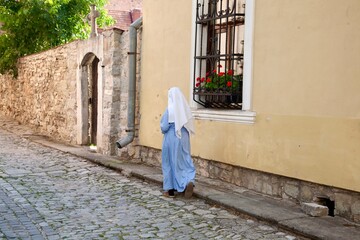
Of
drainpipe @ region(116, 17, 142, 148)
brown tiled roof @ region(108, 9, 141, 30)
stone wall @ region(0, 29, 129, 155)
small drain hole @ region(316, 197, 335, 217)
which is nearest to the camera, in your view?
small drain hole @ region(316, 197, 335, 217)

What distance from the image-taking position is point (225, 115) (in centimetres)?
715

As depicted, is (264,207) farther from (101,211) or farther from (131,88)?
(131,88)

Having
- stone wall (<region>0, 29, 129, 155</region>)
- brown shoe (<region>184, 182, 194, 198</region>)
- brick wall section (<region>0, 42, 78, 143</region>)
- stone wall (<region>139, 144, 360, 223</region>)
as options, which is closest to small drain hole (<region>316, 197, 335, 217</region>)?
stone wall (<region>139, 144, 360, 223</region>)

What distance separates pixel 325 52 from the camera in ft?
18.1

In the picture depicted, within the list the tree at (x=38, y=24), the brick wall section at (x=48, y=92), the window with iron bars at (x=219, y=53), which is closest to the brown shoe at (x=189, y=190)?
the window with iron bars at (x=219, y=53)

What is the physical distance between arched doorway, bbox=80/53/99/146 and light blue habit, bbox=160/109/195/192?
5832 mm

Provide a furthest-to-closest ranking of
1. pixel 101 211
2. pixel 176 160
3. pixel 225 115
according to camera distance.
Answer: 1. pixel 225 115
2. pixel 176 160
3. pixel 101 211

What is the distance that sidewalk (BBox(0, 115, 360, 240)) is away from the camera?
191 inches

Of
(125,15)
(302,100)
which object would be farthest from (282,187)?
(125,15)

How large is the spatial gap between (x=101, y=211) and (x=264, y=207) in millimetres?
1873

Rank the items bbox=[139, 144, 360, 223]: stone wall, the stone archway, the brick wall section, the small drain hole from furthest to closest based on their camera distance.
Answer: the brick wall section, the stone archway, the small drain hole, bbox=[139, 144, 360, 223]: stone wall

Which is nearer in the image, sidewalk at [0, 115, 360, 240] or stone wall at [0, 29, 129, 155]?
sidewalk at [0, 115, 360, 240]

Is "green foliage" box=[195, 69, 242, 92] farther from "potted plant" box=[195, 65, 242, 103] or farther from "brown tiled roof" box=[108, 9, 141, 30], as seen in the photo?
"brown tiled roof" box=[108, 9, 141, 30]

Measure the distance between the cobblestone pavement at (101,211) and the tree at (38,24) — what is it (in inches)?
394
